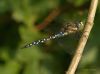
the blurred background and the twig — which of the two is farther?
the blurred background

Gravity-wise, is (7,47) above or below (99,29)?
above

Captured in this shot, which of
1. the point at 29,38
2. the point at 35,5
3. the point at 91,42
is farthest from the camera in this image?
the point at 35,5

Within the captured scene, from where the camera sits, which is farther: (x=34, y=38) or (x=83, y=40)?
(x=34, y=38)

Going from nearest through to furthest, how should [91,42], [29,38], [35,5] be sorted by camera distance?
[91,42] → [29,38] → [35,5]

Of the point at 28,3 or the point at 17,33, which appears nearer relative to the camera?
the point at 28,3

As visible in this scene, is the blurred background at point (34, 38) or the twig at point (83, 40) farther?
the blurred background at point (34, 38)

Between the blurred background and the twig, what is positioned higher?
the blurred background

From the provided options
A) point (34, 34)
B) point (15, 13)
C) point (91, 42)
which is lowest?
point (91, 42)

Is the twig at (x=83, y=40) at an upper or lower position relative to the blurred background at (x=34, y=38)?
lower

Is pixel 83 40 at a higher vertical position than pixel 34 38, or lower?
lower

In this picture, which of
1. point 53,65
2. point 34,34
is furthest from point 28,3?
point 53,65

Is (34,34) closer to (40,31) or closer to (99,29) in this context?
(40,31)
